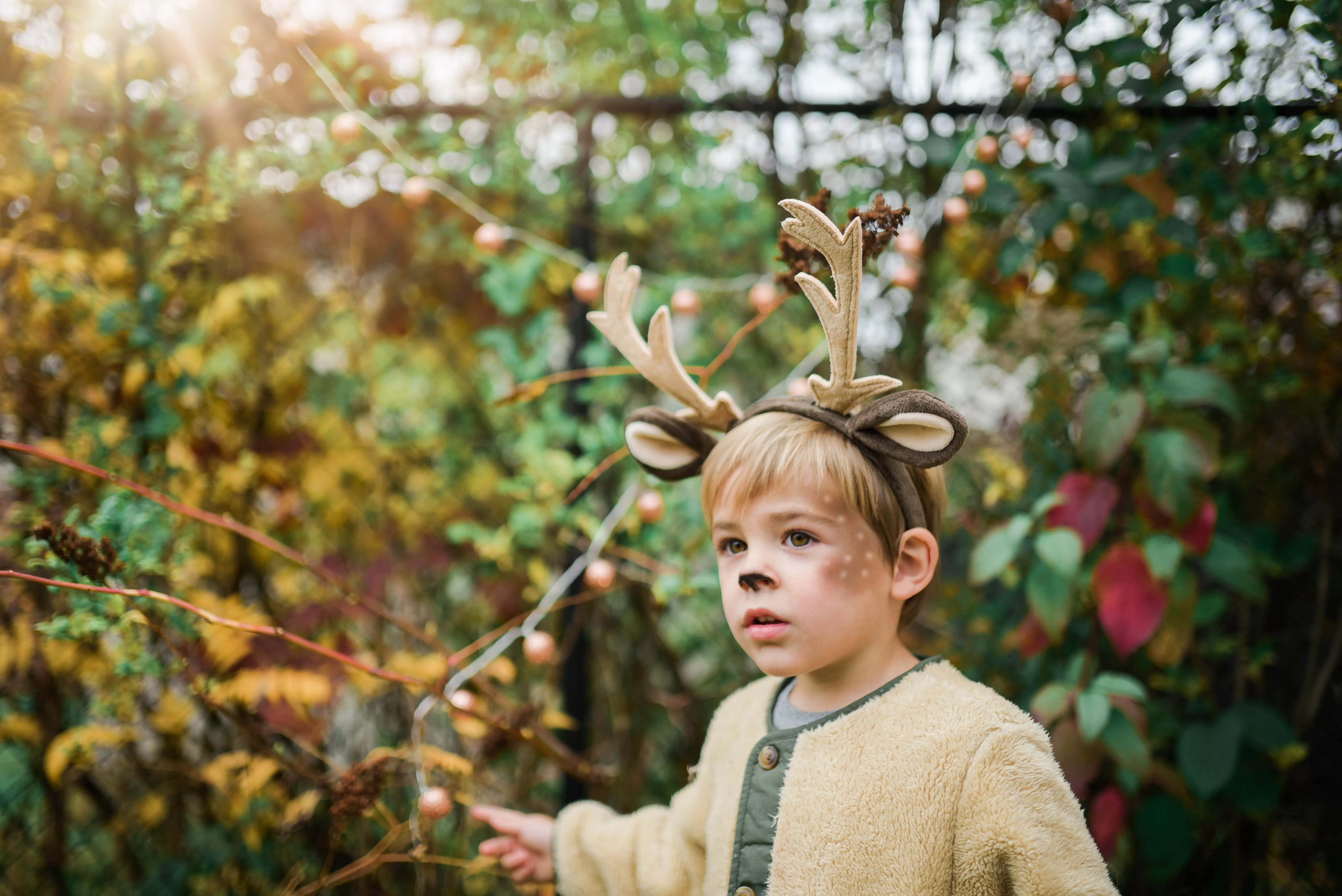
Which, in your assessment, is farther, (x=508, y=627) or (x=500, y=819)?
(x=508, y=627)

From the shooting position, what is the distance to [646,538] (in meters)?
1.68

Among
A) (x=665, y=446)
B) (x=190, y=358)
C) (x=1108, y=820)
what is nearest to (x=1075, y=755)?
(x=1108, y=820)

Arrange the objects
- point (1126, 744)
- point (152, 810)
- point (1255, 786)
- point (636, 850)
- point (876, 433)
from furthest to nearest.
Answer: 1. point (152, 810)
2. point (1255, 786)
3. point (1126, 744)
4. point (636, 850)
5. point (876, 433)

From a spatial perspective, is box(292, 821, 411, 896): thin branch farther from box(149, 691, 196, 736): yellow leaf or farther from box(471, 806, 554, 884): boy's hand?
box(149, 691, 196, 736): yellow leaf

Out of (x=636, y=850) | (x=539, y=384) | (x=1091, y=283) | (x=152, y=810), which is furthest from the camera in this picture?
(x=152, y=810)

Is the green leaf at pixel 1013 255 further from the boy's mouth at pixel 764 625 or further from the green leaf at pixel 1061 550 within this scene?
the boy's mouth at pixel 764 625

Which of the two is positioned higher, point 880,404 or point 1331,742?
point 880,404

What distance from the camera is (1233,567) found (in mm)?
1444

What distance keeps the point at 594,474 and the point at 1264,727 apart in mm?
1349

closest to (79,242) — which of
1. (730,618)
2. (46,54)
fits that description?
(46,54)

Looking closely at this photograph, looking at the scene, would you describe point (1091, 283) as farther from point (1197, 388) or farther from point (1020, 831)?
point (1020, 831)

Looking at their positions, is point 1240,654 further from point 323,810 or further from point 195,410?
point 195,410

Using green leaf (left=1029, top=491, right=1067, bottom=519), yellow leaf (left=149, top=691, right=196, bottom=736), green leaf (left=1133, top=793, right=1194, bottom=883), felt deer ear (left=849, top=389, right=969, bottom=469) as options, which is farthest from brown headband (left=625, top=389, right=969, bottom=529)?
yellow leaf (left=149, top=691, right=196, bottom=736)

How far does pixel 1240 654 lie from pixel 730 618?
4.26ft
